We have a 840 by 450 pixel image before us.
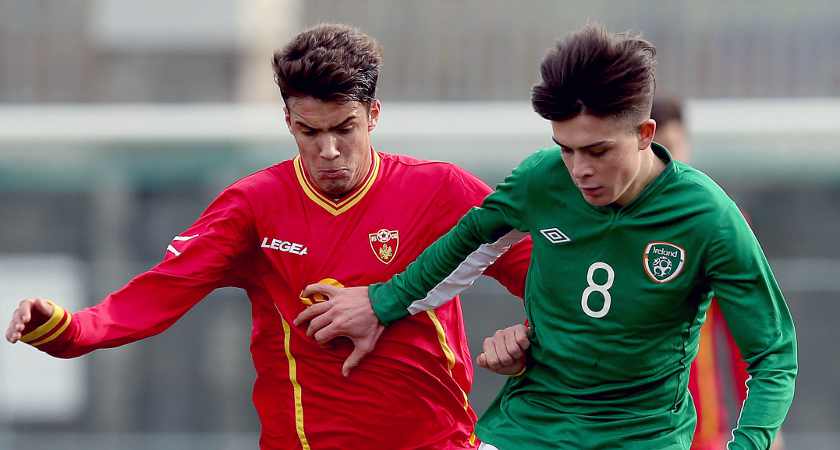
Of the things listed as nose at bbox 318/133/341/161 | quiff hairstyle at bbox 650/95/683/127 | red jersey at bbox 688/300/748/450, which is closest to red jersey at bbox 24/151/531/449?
nose at bbox 318/133/341/161

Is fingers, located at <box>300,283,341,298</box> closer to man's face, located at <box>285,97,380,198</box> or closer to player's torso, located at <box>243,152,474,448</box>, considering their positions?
player's torso, located at <box>243,152,474,448</box>

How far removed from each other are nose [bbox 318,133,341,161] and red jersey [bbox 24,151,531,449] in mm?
216

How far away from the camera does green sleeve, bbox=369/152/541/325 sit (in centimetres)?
311

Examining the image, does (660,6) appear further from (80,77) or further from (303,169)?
(303,169)

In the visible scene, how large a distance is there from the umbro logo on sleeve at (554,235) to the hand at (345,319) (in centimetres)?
58

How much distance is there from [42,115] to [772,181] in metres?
5.90

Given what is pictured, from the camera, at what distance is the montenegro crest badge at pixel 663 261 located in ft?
9.36

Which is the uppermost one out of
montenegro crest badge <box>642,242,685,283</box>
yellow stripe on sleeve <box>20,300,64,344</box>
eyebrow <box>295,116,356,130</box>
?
eyebrow <box>295,116,356,130</box>

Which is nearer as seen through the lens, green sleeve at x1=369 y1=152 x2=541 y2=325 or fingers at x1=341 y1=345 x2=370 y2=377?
green sleeve at x1=369 y1=152 x2=541 y2=325

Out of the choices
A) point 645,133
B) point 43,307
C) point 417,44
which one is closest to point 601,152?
point 645,133

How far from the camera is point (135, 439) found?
9.71 metres

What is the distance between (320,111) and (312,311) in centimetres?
52

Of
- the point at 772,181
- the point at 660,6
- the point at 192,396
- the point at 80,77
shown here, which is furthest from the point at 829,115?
the point at 80,77

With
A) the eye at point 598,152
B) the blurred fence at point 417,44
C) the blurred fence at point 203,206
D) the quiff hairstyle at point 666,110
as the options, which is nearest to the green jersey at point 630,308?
the eye at point 598,152
